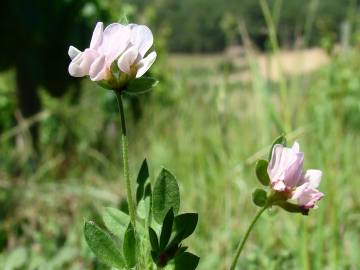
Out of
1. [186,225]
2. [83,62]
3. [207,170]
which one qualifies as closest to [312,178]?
[186,225]

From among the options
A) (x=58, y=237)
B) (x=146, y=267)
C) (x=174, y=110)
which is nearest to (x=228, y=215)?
(x=58, y=237)

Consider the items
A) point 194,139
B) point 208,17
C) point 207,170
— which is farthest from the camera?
point 208,17

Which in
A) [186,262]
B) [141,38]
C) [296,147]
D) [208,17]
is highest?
[141,38]

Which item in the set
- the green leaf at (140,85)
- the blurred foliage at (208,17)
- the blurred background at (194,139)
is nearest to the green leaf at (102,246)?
the green leaf at (140,85)

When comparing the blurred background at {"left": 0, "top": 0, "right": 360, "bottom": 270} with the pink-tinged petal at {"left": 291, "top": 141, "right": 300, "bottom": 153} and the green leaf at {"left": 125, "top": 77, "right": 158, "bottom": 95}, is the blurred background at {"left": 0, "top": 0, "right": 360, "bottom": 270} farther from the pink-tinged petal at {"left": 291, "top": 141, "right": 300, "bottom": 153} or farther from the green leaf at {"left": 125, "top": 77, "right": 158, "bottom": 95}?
the pink-tinged petal at {"left": 291, "top": 141, "right": 300, "bottom": 153}

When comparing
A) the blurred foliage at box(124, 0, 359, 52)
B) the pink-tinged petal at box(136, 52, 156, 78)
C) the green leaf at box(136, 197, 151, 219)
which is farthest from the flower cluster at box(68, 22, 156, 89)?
the blurred foliage at box(124, 0, 359, 52)

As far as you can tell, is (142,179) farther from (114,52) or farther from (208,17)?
(208,17)

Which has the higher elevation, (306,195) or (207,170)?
(306,195)

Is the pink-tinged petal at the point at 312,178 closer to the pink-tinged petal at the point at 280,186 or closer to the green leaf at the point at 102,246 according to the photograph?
the pink-tinged petal at the point at 280,186
